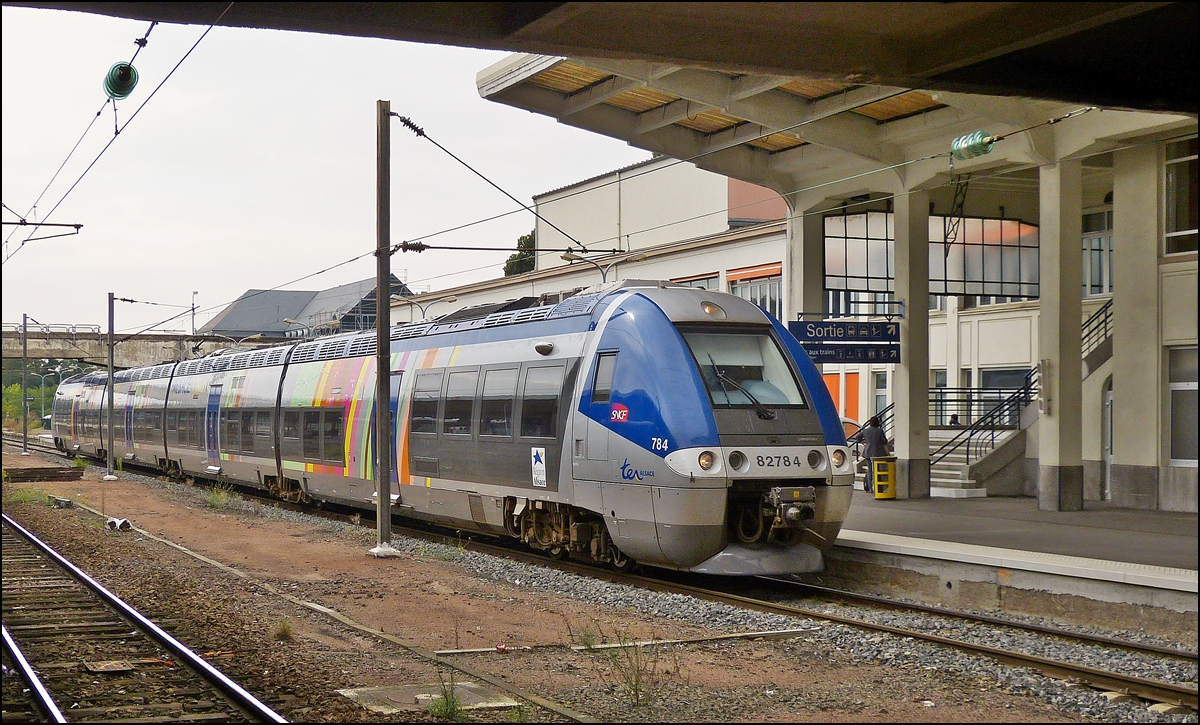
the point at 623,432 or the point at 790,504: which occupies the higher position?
the point at 623,432

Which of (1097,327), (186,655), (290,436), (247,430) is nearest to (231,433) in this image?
(247,430)

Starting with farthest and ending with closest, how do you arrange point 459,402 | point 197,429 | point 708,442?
point 197,429, point 459,402, point 708,442

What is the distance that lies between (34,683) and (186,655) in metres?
1.20

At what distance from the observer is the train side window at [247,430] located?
83.3ft

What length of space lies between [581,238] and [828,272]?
25.9m

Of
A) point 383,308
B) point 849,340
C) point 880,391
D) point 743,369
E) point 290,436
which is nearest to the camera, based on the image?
point 743,369

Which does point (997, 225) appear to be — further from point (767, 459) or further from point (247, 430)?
point (247, 430)

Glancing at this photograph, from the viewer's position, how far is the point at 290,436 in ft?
75.1

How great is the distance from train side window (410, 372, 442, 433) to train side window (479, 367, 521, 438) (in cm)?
155

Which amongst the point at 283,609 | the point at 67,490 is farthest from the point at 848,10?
the point at 67,490

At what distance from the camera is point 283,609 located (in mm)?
11812

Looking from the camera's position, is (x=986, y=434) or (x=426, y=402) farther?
(x=986, y=434)

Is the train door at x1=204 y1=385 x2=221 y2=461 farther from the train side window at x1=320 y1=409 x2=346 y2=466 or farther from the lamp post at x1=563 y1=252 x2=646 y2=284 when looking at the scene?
the lamp post at x1=563 y1=252 x2=646 y2=284

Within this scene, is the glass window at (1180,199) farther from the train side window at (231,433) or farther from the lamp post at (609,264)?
the train side window at (231,433)
